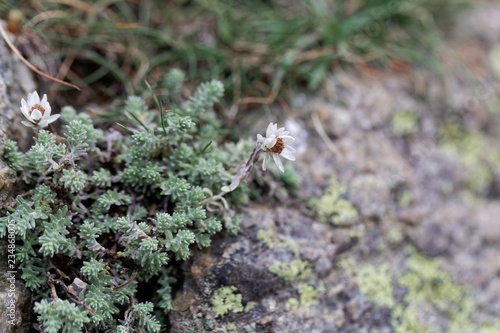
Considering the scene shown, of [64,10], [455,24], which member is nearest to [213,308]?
[64,10]

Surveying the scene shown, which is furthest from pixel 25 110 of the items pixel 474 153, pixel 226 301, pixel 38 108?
pixel 474 153

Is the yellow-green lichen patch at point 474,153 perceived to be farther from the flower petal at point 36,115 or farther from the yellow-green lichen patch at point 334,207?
the flower petal at point 36,115

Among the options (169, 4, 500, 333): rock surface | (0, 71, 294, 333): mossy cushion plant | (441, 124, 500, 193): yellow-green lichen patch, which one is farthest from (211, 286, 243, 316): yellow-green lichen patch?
(441, 124, 500, 193): yellow-green lichen patch

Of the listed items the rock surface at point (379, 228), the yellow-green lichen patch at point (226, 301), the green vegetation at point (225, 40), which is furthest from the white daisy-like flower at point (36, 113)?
the yellow-green lichen patch at point (226, 301)

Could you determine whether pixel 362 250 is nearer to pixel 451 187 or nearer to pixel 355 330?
pixel 355 330

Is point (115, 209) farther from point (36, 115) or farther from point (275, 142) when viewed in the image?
point (275, 142)

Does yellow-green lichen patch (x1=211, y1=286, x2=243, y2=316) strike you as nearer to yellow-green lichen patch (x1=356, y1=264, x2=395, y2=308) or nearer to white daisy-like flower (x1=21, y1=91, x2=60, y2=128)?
yellow-green lichen patch (x1=356, y1=264, x2=395, y2=308)

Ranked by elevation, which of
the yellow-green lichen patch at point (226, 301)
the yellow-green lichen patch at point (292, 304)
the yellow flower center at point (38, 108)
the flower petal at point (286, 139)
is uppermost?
the flower petal at point (286, 139)
